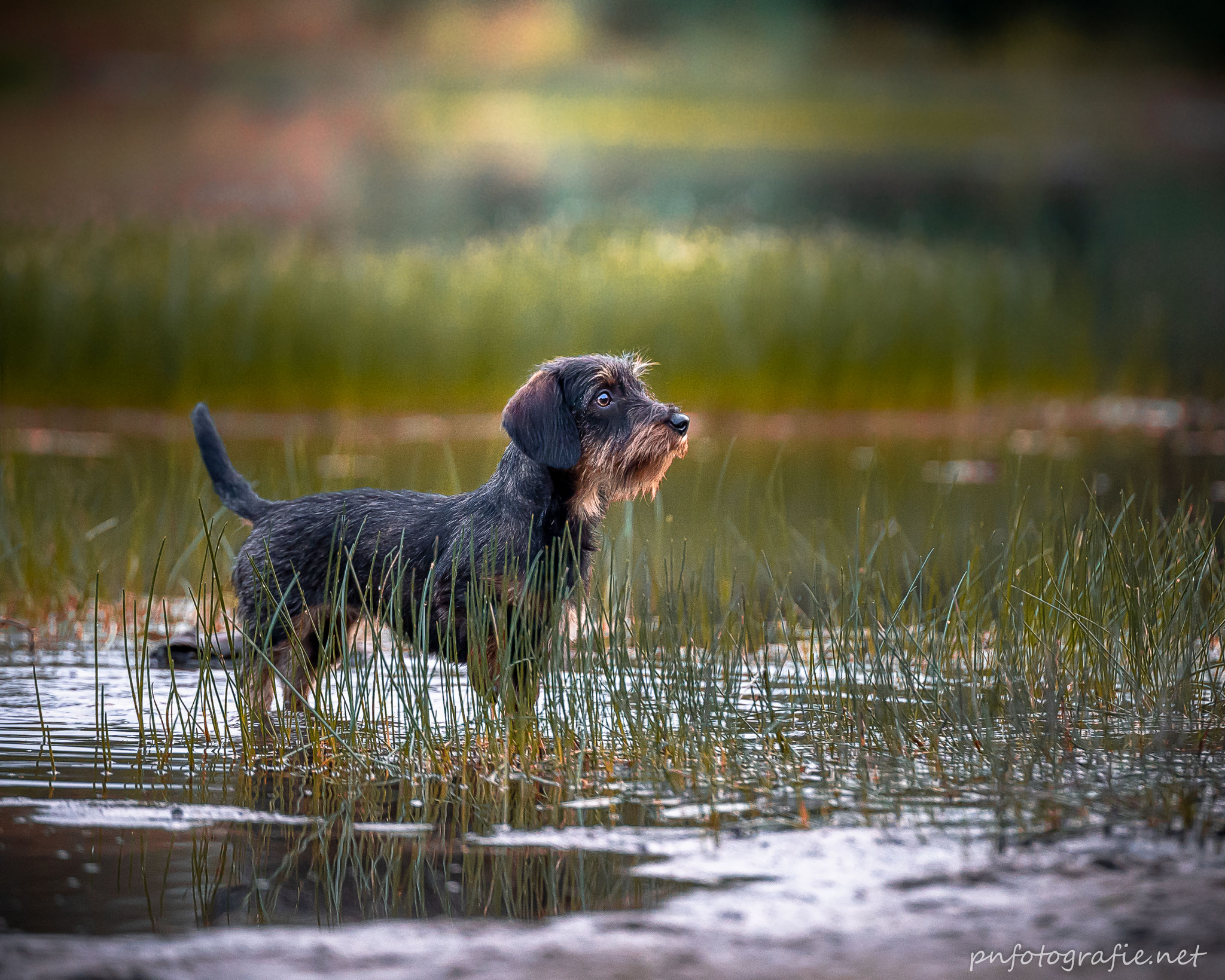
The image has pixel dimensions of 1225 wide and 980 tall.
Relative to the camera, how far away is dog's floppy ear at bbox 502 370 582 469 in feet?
18.5

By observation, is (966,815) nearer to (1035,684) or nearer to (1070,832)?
(1070,832)

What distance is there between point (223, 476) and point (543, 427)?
4.72 ft

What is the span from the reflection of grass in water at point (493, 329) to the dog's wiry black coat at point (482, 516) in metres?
10.1

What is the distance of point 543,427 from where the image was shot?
5.70m

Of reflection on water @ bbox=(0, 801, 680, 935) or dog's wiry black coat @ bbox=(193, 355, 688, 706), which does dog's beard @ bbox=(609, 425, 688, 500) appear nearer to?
dog's wiry black coat @ bbox=(193, 355, 688, 706)

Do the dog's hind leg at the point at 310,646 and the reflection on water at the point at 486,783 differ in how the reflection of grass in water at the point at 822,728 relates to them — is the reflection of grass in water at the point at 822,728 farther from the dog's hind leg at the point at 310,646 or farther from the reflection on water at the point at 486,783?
the dog's hind leg at the point at 310,646

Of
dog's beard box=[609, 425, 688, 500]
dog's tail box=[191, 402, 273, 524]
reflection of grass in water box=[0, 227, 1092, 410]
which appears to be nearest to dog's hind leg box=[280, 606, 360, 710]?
dog's tail box=[191, 402, 273, 524]

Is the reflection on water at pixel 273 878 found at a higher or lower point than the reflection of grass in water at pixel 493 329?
lower

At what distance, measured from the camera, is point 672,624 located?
5.33 m

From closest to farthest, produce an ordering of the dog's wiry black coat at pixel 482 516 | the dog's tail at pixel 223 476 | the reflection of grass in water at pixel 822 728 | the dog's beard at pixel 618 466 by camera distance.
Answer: the reflection of grass in water at pixel 822 728 < the dog's wiry black coat at pixel 482 516 < the dog's beard at pixel 618 466 < the dog's tail at pixel 223 476

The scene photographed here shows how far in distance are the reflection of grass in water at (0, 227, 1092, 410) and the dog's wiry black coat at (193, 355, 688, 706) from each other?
33.0ft

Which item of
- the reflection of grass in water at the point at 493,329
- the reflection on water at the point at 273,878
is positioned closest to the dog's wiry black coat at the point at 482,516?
the reflection on water at the point at 273,878

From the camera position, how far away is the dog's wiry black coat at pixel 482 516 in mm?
5613

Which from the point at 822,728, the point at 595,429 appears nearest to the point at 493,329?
the point at 595,429
